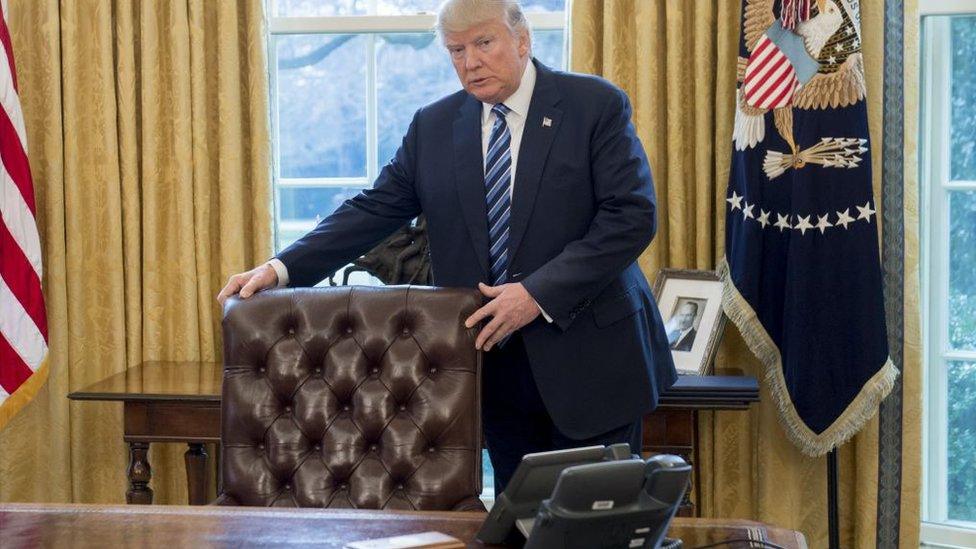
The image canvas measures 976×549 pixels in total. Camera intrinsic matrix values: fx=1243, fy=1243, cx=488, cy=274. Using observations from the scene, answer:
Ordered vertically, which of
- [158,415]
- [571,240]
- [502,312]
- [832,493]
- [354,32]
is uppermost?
[354,32]

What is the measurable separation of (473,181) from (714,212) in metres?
1.32

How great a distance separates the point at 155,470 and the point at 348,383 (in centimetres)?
185

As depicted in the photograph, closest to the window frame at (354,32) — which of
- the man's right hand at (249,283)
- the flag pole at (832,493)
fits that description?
the man's right hand at (249,283)

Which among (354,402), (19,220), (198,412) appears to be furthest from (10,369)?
(354,402)

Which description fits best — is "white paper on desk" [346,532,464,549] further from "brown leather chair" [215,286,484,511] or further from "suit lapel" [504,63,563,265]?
"suit lapel" [504,63,563,265]

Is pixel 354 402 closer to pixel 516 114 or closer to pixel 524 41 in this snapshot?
pixel 516 114

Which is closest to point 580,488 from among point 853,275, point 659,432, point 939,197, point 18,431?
point 659,432

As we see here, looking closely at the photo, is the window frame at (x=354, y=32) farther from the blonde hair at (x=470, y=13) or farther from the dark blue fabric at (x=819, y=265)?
the blonde hair at (x=470, y=13)

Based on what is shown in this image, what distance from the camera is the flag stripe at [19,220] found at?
3.60 metres

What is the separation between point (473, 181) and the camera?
2578mm

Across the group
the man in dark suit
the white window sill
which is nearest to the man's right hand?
the man in dark suit

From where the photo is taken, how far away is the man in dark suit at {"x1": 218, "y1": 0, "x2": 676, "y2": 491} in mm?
2475

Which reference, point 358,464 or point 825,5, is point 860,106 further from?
point 358,464

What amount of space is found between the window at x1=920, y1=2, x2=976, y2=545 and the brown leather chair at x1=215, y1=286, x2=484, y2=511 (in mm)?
2024
